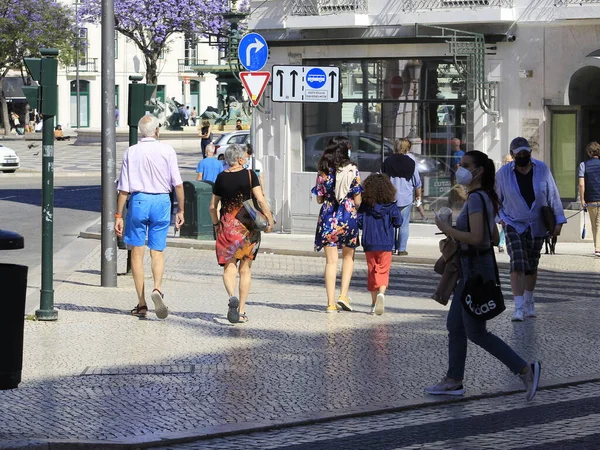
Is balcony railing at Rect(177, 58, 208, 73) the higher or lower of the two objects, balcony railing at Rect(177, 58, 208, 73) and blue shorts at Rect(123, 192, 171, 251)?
the higher

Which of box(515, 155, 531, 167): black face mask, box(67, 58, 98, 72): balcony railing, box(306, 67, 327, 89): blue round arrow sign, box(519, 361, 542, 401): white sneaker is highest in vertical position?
box(67, 58, 98, 72): balcony railing

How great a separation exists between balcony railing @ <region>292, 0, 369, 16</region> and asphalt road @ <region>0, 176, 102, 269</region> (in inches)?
226

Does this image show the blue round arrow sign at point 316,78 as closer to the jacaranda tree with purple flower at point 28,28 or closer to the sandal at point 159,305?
the sandal at point 159,305

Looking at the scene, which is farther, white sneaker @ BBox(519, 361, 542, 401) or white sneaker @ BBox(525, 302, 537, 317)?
white sneaker @ BBox(525, 302, 537, 317)

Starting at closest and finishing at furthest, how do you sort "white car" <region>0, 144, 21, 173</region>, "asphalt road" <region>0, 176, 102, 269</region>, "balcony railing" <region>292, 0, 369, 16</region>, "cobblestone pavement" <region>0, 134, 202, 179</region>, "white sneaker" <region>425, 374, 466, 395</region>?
1. "white sneaker" <region>425, 374, 466, 395</region>
2. "asphalt road" <region>0, 176, 102, 269</region>
3. "balcony railing" <region>292, 0, 369, 16</region>
4. "white car" <region>0, 144, 21, 173</region>
5. "cobblestone pavement" <region>0, 134, 202, 179</region>

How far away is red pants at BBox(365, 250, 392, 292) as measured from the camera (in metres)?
12.8

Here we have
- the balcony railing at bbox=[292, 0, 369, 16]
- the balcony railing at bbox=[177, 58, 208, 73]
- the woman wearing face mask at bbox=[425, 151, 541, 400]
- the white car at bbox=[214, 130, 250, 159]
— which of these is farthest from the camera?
the balcony railing at bbox=[177, 58, 208, 73]

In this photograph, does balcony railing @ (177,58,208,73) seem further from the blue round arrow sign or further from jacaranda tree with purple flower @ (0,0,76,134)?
the blue round arrow sign

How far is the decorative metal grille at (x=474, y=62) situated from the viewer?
71.7 ft

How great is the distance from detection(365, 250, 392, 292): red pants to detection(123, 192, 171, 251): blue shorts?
2.13 meters

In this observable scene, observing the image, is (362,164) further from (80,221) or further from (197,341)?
(197,341)

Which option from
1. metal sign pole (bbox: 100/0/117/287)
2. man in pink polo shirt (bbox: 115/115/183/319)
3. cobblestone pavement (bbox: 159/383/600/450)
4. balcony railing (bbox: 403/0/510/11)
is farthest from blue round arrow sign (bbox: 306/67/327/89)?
cobblestone pavement (bbox: 159/383/600/450)

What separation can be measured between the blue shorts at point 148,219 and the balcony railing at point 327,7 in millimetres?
12016

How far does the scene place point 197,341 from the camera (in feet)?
35.6
